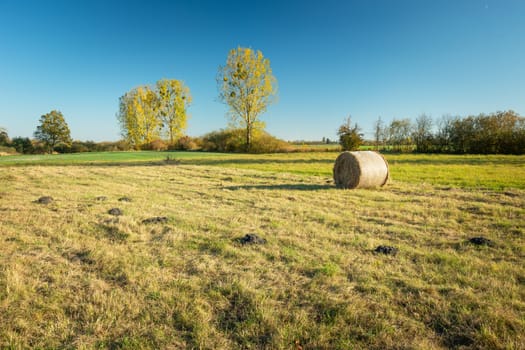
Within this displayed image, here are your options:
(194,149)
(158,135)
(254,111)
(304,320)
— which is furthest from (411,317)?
(158,135)

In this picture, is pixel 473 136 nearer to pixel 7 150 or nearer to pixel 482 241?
pixel 482 241

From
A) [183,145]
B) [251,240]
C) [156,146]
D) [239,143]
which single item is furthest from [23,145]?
[251,240]

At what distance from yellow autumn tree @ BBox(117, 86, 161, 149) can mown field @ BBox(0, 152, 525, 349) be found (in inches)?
1895

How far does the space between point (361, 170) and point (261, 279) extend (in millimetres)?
8882

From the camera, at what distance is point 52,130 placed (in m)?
56.4

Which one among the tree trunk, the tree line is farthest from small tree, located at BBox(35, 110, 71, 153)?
the tree trunk

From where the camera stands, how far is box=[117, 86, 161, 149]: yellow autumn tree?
51.6 metres

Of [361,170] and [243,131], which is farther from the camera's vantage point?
[243,131]

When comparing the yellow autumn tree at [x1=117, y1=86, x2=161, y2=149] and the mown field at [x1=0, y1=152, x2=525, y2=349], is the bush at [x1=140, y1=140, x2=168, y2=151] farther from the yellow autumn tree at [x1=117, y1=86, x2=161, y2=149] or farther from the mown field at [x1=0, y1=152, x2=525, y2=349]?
the mown field at [x1=0, y1=152, x2=525, y2=349]

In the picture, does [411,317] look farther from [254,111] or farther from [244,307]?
[254,111]

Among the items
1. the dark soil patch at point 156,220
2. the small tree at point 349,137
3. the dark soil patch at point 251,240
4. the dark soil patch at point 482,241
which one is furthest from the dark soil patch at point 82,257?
the small tree at point 349,137

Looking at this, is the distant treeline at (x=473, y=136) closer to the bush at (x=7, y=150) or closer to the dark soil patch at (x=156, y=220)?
the dark soil patch at (x=156, y=220)

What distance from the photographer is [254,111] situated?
41500mm

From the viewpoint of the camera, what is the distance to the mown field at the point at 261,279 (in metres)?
2.92
